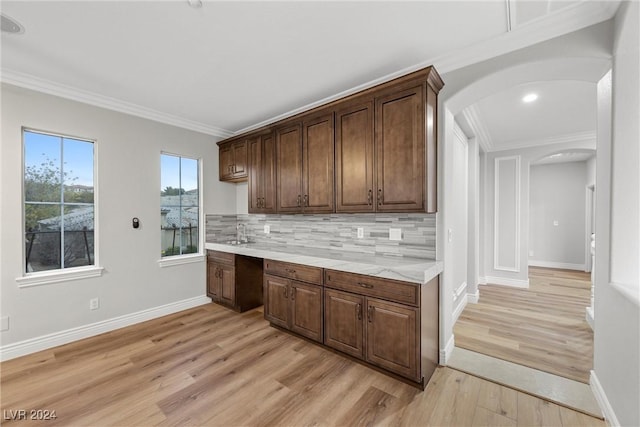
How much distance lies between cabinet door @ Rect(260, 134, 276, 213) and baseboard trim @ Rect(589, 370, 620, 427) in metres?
3.31

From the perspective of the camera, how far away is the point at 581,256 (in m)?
6.37

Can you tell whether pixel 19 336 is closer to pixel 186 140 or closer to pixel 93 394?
pixel 93 394

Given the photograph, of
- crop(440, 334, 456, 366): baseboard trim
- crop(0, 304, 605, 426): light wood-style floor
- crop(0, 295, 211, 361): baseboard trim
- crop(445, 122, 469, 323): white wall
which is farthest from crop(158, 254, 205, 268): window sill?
crop(445, 122, 469, 323): white wall

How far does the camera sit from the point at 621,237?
5.39 feet

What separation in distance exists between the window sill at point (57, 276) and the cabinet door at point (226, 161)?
199 cm

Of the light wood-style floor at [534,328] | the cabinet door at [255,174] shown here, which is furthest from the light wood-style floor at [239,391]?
the cabinet door at [255,174]

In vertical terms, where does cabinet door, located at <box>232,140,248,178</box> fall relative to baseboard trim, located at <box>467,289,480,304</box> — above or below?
above

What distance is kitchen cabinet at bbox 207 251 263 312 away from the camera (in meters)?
3.63

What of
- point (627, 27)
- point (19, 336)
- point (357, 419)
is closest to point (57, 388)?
point (19, 336)

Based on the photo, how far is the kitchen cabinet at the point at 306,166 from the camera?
2.85 meters

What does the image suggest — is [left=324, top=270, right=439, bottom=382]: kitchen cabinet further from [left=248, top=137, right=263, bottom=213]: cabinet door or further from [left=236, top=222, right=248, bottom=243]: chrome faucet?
[left=236, top=222, right=248, bottom=243]: chrome faucet

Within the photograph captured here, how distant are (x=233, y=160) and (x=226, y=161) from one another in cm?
20

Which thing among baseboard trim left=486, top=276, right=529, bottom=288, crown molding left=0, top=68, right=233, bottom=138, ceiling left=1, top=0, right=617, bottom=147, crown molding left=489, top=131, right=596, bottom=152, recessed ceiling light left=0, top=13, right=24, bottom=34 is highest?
recessed ceiling light left=0, top=13, right=24, bottom=34

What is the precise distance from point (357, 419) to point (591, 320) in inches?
132
